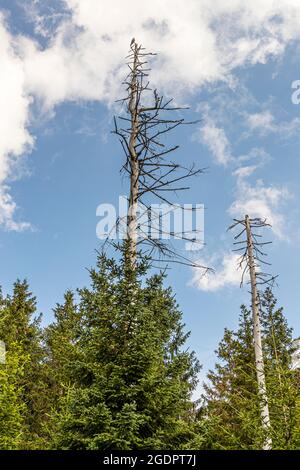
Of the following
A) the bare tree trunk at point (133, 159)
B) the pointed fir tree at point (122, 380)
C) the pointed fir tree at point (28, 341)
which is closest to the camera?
the pointed fir tree at point (122, 380)

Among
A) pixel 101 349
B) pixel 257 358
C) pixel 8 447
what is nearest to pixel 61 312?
pixel 257 358

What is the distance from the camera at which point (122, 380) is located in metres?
6.59

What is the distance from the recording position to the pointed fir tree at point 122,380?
6.22 metres

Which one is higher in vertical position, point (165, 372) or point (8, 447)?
point (165, 372)

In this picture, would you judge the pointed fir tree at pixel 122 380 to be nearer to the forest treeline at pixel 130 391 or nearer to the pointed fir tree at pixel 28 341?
the forest treeline at pixel 130 391

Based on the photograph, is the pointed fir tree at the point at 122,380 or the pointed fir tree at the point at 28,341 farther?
the pointed fir tree at the point at 28,341

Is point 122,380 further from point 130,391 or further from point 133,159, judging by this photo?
point 133,159

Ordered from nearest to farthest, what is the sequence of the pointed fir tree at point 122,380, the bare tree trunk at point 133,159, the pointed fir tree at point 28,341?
1. the pointed fir tree at point 122,380
2. the bare tree trunk at point 133,159
3. the pointed fir tree at point 28,341

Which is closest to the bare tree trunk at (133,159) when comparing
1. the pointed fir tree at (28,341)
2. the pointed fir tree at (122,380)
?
the pointed fir tree at (122,380)

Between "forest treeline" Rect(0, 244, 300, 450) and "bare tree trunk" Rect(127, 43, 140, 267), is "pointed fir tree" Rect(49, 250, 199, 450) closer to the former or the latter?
"forest treeline" Rect(0, 244, 300, 450)

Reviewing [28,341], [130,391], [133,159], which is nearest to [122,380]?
[130,391]
